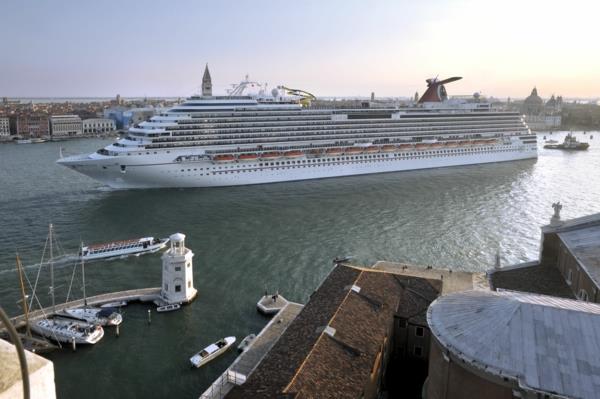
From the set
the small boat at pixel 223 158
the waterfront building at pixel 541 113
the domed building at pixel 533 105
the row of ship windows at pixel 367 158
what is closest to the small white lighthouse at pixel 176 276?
the row of ship windows at pixel 367 158

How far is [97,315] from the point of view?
18578 millimetres

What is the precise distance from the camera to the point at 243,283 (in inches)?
877

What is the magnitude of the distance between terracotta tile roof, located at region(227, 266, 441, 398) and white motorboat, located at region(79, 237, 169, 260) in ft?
39.6

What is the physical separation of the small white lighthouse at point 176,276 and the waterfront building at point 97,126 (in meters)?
96.7

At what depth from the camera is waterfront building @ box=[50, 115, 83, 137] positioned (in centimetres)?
9925

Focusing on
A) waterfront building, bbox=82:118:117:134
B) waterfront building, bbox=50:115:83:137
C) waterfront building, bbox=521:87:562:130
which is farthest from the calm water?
waterfront building, bbox=521:87:562:130

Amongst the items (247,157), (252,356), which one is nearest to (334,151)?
(247,157)

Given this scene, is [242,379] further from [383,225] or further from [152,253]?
[383,225]

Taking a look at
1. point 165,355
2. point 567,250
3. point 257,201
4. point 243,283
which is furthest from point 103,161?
point 567,250

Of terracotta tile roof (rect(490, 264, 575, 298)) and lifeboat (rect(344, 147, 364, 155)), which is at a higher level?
lifeboat (rect(344, 147, 364, 155))

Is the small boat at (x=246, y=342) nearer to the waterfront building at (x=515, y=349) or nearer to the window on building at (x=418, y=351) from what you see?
the window on building at (x=418, y=351)

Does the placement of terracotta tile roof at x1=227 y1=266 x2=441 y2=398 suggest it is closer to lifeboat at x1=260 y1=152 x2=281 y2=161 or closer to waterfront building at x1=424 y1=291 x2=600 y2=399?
waterfront building at x1=424 y1=291 x2=600 y2=399

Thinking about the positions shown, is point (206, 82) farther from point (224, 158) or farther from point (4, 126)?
point (4, 126)

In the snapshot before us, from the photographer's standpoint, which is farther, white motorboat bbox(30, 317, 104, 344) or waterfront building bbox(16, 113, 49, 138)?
waterfront building bbox(16, 113, 49, 138)
